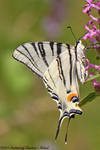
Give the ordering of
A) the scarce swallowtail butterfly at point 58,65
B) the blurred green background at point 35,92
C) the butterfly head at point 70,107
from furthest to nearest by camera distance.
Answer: the blurred green background at point 35,92, the scarce swallowtail butterfly at point 58,65, the butterfly head at point 70,107

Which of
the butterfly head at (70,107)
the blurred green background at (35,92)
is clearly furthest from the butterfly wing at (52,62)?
the blurred green background at (35,92)

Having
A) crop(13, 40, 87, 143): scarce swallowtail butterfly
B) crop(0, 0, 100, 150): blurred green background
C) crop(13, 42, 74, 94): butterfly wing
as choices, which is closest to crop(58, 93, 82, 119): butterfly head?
crop(13, 40, 87, 143): scarce swallowtail butterfly

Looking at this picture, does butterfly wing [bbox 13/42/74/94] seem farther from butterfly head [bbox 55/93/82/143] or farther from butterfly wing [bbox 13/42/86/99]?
butterfly head [bbox 55/93/82/143]

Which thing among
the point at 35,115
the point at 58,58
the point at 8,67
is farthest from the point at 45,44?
the point at 35,115

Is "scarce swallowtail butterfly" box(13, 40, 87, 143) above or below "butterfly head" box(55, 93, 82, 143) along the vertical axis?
above

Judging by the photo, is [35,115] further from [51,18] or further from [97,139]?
[51,18]

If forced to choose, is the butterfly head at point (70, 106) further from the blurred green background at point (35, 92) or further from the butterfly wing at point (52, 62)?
the blurred green background at point (35, 92)
